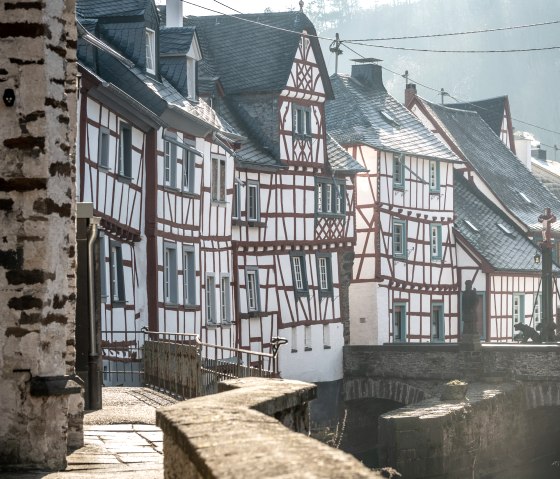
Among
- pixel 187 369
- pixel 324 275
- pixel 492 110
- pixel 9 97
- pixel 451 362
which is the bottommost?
pixel 451 362

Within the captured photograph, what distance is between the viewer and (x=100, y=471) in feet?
33.5

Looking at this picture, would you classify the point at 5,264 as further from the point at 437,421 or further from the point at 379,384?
the point at 379,384

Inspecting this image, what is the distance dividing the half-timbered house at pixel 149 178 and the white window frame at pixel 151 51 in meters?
0.03

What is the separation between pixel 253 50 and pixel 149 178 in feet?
43.0

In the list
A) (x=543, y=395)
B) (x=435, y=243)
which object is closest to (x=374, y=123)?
(x=435, y=243)

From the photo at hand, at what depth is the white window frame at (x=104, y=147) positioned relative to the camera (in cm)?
2866

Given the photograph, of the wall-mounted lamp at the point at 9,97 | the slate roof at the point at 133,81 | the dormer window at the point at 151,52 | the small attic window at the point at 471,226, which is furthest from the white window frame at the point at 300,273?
the wall-mounted lamp at the point at 9,97

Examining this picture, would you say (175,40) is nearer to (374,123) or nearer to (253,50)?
(253,50)

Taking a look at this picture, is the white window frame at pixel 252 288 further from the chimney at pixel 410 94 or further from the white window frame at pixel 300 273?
the chimney at pixel 410 94

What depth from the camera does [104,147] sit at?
29016mm

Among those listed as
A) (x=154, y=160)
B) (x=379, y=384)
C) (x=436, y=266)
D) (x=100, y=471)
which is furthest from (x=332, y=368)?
(x=100, y=471)

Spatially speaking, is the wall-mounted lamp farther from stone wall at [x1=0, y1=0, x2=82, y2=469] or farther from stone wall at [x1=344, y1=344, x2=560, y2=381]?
stone wall at [x1=344, y1=344, x2=560, y2=381]

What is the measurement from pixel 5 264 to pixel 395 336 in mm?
41629

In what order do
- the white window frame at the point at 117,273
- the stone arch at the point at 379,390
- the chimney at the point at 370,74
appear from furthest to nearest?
the chimney at the point at 370,74
the stone arch at the point at 379,390
the white window frame at the point at 117,273
